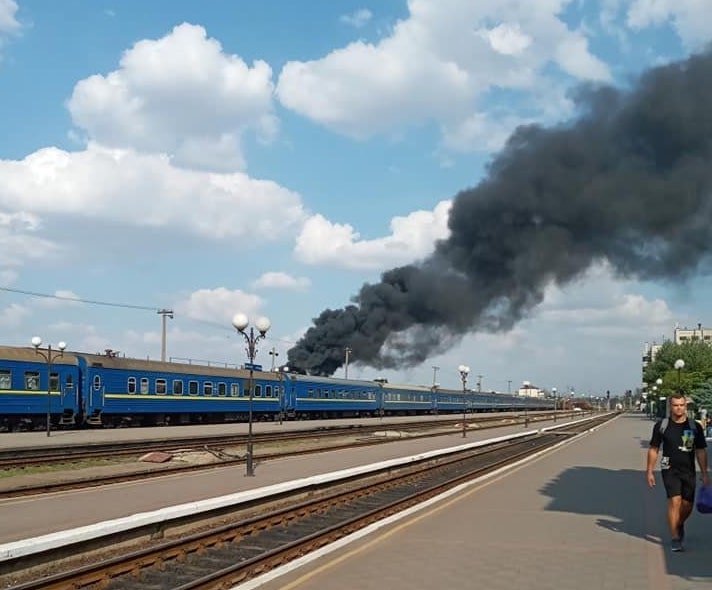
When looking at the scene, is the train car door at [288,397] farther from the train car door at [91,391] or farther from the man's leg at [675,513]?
the man's leg at [675,513]

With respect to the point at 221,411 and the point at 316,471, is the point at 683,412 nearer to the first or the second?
the point at 316,471

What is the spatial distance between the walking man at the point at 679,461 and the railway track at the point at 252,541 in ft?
13.4

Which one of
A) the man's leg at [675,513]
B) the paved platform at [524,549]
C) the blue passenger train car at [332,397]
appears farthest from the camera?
the blue passenger train car at [332,397]

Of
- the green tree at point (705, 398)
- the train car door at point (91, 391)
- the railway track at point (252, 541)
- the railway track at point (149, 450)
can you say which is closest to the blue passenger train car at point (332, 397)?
the railway track at point (149, 450)

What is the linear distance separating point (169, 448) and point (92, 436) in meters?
7.52

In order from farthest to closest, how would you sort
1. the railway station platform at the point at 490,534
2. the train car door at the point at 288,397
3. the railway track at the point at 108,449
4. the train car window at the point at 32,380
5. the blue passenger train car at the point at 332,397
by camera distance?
1. the blue passenger train car at the point at 332,397
2. the train car door at the point at 288,397
3. the train car window at the point at 32,380
4. the railway track at the point at 108,449
5. the railway station platform at the point at 490,534

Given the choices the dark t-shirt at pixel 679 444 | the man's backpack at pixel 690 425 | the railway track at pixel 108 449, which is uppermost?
the man's backpack at pixel 690 425

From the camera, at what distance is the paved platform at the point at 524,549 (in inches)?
308

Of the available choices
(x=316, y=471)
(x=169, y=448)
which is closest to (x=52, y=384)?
(x=169, y=448)

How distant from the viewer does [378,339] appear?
157ft

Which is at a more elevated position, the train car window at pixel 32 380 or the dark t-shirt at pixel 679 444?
the train car window at pixel 32 380

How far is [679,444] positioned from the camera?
9.33m

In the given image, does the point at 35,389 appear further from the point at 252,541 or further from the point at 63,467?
the point at 252,541

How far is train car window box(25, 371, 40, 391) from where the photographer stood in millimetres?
31536
